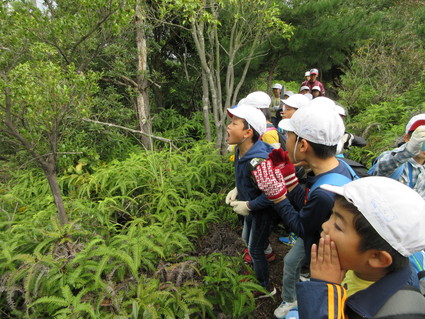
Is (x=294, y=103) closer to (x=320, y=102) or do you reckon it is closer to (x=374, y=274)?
(x=320, y=102)

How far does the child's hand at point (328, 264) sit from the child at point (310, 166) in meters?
0.43

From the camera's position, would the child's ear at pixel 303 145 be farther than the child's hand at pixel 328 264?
Yes

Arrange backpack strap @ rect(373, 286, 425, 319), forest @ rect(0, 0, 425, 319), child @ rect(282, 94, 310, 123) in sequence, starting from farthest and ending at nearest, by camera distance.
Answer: child @ rect(282, 94, 310, 123) < forest @ rect(0, 0, 425, 319) < backpack strap @ rect(373, 286, 425, 319)

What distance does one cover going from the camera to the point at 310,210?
5.62 feet

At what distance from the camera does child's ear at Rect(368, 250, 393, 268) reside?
1.09m

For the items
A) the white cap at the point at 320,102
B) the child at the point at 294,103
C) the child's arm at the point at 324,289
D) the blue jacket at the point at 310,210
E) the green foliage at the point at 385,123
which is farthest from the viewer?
the green foliage at the point at 385,123

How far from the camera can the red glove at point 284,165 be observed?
7.12ft

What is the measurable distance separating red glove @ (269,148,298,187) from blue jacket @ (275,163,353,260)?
11cm

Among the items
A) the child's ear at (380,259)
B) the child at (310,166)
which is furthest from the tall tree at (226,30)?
the child's ear at (380,259)

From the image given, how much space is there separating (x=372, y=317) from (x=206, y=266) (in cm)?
172

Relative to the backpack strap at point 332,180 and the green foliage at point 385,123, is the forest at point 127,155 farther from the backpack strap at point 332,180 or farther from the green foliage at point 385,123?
the backpack strap at point 332,180

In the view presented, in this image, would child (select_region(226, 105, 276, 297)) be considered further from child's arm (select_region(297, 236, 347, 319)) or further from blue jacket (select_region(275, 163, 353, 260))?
child's arm (select_region(297, 236, 347, 319))

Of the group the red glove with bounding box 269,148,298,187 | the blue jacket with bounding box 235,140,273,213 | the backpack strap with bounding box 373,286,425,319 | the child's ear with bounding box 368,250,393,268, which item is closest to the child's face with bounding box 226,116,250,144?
the blue jacket with bounding box 235,140,273,213

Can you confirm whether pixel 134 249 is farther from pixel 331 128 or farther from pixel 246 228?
pixel 331 128
